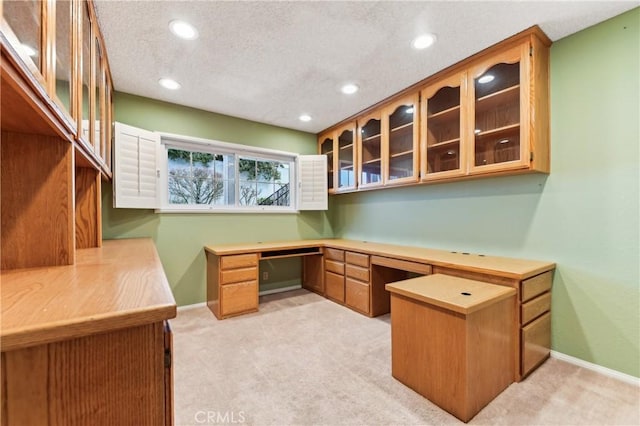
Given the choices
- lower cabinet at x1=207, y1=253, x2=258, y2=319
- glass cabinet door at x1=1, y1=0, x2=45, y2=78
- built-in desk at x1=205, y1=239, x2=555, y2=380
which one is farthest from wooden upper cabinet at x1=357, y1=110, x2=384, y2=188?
glass cabinet door at x1=1, y1=0, x2=45, y2=78

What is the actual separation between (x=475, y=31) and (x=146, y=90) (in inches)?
125

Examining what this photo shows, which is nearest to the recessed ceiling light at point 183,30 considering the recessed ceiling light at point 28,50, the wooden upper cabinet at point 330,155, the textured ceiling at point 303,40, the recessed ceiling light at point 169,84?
the textured ceiling at point 303,40

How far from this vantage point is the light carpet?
1555 mm

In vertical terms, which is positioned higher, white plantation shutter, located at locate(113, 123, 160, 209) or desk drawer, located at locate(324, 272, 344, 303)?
white plantation shutter, located at locate(113, 123, 160, 209)

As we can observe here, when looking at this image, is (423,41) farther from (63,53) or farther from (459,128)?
(63,53)

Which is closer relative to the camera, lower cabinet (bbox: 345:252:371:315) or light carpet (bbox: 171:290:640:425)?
light carpet (bbox: 171:290:640:425)

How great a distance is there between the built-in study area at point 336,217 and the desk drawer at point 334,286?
32 mm

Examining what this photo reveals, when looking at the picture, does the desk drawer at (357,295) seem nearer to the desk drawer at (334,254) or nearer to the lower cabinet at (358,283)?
the lower cabinet at (358,283)

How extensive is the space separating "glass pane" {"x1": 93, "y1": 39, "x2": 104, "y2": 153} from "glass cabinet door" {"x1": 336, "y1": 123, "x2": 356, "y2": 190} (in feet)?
8.95

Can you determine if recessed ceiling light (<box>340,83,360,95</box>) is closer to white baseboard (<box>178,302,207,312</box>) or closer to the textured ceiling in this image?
the textured ceiling

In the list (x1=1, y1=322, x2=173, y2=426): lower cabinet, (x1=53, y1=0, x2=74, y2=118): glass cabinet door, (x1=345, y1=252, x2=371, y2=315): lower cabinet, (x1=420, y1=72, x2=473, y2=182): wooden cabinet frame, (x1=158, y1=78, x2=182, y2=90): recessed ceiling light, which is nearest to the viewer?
(x1=1, y1=322, x2=173, y2=426): lower cabinet

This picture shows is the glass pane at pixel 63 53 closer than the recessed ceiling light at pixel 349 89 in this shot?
Yes

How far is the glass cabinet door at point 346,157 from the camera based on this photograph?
3779 millimetres

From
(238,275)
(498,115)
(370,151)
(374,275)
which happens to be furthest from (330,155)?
(498,115)
